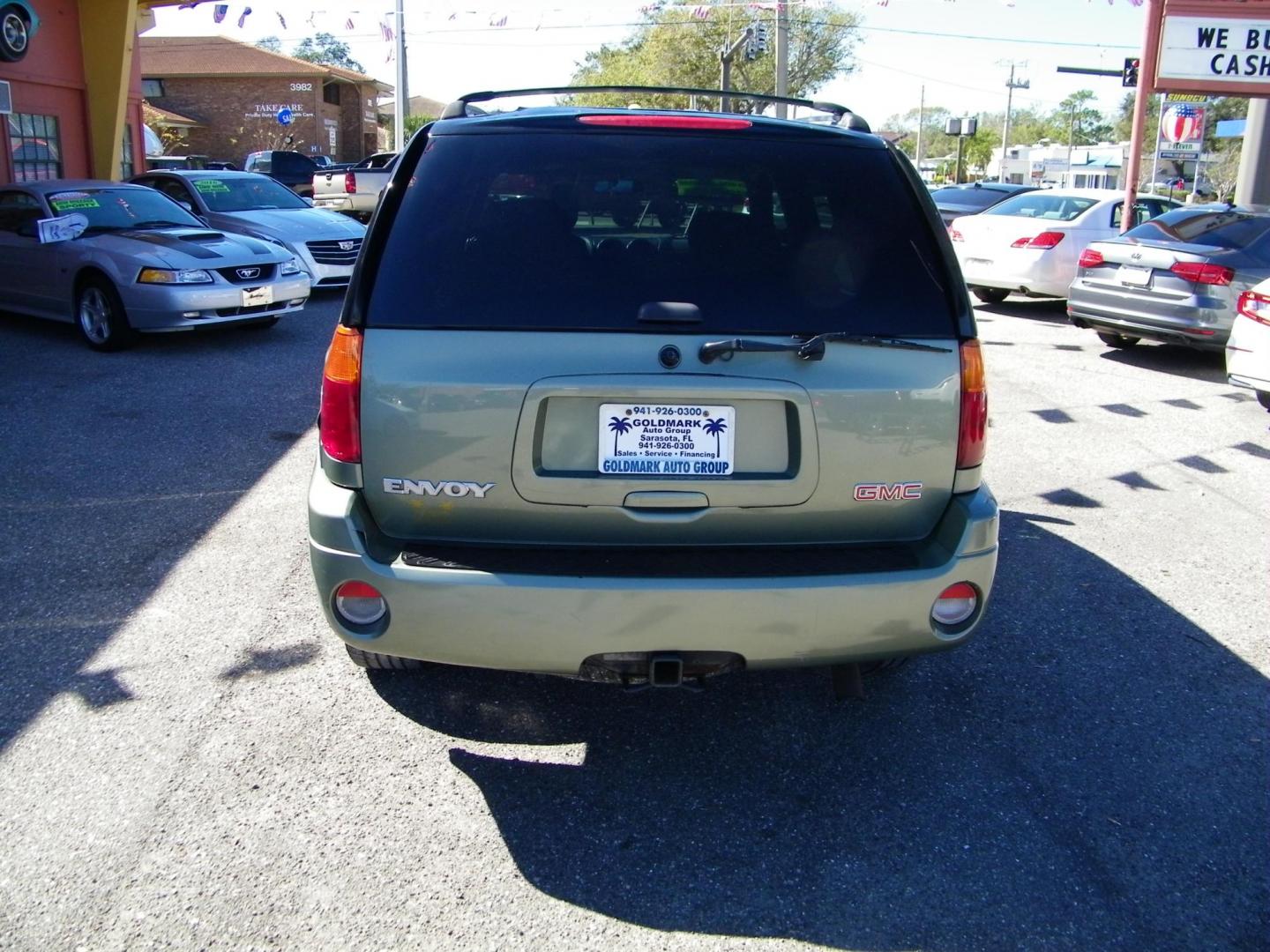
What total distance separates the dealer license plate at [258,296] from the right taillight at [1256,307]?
26.5 ft

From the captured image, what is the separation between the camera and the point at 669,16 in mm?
48875

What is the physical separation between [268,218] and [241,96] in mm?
44743

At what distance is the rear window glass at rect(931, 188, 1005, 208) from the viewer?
16812mm

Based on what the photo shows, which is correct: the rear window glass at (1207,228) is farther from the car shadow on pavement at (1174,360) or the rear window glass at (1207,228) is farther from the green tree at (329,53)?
the green tree at (329,53)

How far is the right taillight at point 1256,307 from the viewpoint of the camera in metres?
7.74

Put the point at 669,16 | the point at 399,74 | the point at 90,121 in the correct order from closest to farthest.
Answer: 1. the point at 90,121
2. the point at 399,74
3. the point at 669,16

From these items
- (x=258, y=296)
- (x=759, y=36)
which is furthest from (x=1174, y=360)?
(x=759, y=36)

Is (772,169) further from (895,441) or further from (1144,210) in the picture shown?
(1144,210)

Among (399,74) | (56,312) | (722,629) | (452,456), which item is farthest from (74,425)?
(399,74)

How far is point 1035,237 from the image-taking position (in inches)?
505

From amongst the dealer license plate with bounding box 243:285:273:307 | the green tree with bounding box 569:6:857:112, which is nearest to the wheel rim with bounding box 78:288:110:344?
the dealer license plate with bounding box 243:285:273:307

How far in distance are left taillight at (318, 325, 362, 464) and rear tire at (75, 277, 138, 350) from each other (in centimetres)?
766

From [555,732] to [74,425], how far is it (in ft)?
17.0

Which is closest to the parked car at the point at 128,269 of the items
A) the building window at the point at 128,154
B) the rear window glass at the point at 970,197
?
the building window at the point at 128,154
